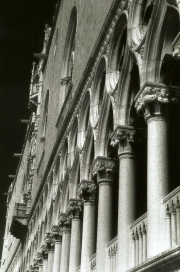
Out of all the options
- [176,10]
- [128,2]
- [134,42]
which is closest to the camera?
[176,10]

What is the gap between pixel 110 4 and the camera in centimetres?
1307

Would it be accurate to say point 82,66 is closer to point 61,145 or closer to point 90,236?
point 61,145

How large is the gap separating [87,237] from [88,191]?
1258 mm

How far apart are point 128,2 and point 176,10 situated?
2629mm

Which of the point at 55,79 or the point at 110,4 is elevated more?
the point at 55,79

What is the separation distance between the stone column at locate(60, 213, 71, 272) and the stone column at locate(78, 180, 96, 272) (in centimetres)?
286

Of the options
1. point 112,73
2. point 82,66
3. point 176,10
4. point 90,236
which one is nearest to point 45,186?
point 82,66

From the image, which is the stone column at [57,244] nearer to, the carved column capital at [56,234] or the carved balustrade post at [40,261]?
the carved column capital at [56,234]

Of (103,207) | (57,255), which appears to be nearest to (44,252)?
(57,255)

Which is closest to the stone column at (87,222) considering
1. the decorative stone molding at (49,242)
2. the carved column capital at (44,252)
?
the decorative stone molding at (49,242)

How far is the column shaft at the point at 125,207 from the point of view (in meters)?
9.68

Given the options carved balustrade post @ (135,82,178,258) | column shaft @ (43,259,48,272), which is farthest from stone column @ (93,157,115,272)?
column shaft @ (43,259,48,272)

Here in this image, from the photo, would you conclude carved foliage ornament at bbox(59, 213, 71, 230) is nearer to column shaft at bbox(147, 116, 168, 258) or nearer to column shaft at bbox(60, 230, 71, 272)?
column shaft at bbox(60, 230, 71, 272)

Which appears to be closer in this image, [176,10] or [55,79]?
[176,10]
